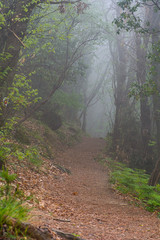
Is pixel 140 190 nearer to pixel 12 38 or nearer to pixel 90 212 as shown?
pixel 90 212

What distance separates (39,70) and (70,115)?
12288mm

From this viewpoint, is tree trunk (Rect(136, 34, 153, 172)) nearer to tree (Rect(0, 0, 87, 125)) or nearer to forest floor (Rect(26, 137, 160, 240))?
forest floor (Rect(26, 137, 160, 240))

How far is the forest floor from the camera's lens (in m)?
3.55

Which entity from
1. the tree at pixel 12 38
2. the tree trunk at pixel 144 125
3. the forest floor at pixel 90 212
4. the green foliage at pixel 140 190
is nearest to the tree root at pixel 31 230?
the forest floor at pixel 90 212

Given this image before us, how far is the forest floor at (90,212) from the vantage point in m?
3.55

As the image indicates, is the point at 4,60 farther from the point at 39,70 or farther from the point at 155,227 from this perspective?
the point at 39,70

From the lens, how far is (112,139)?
1593 centimetres

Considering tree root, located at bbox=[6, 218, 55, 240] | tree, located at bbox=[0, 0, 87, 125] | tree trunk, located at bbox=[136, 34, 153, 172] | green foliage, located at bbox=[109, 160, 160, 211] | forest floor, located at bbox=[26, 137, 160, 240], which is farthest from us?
tree trunk, located at bbox=[136, 34, 153, 172]

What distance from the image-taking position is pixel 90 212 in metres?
5.15

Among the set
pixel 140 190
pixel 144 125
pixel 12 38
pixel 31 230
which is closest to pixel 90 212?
pixel 140 190

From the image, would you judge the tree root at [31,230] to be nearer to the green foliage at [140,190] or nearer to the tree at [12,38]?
the tree at [12,38]

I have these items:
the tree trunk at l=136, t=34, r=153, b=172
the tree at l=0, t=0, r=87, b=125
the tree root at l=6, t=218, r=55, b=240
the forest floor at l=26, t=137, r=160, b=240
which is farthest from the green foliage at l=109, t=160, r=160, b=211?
the tree trunk at l=136, t=34, r=153, b=172

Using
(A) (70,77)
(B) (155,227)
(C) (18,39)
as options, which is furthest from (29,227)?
(A) (70,77)

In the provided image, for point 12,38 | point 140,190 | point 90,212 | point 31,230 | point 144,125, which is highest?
point 12,38
